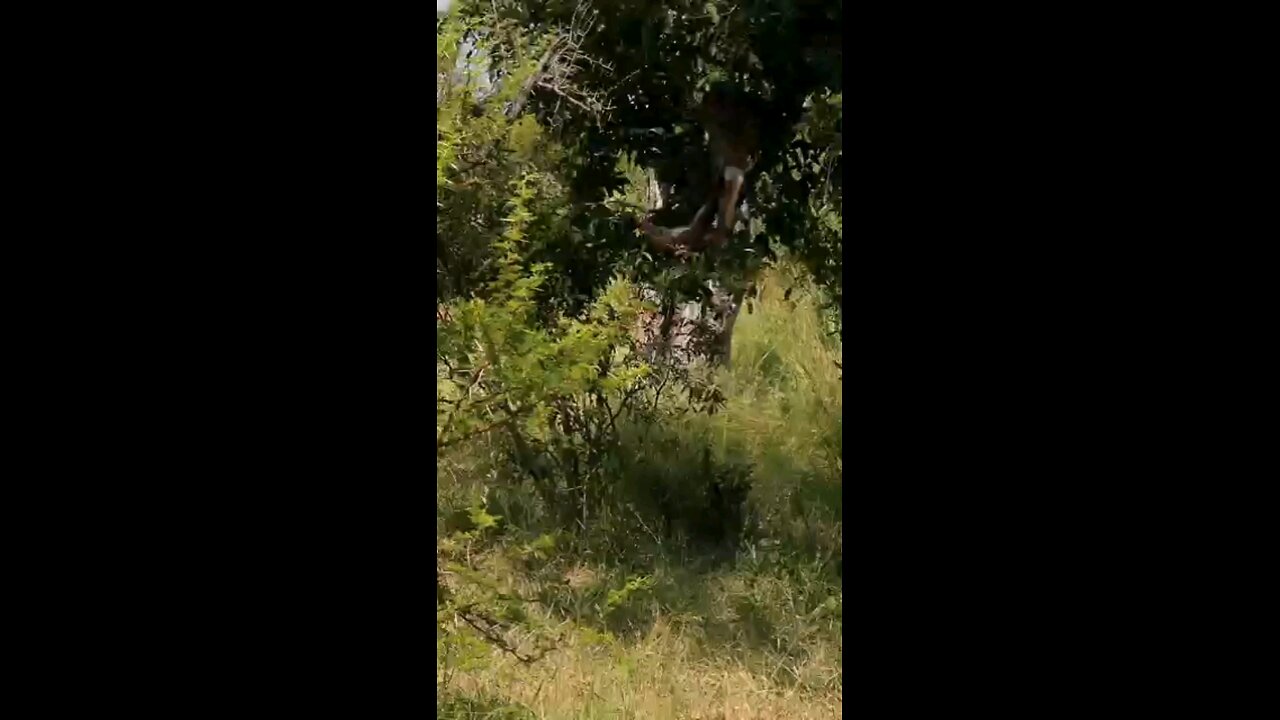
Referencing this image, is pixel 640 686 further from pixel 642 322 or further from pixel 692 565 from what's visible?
pixel 642 322

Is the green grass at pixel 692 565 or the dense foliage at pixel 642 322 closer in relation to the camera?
the green grass at pixel 692 565

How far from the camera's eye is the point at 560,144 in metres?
4.44

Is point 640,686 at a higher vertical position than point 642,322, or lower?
lower

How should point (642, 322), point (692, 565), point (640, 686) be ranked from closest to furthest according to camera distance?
point (640, 686) < point (692, 565) < point (642, 322)

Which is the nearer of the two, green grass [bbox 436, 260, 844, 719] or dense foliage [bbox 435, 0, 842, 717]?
green grass [bbox 436, 260, 844, 719]

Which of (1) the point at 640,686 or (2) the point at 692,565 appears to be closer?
(1) the point at 640,686

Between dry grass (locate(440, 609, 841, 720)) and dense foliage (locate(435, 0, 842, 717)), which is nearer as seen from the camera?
dry grass (locate(440, 609, 841, 720))

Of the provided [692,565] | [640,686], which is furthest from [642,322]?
[640,686]

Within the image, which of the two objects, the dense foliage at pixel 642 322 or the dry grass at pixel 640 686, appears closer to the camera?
the dry grass at pixel 640 686
